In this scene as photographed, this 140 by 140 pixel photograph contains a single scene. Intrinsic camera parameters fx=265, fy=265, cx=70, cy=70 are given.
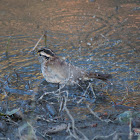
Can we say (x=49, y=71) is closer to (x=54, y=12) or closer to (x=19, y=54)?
(x=19, y=54)

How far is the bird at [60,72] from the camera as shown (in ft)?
19.2

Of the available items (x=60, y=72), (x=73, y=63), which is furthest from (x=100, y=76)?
(x=73, y=63)

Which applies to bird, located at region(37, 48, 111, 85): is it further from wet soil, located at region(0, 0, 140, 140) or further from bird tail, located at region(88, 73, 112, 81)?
wet soil, located at region(0, 0, 140, 140)

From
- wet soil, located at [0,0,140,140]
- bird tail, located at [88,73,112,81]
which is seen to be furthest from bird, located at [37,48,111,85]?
wet soil, located at [0,0,140,140]

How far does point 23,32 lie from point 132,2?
4.89 meters

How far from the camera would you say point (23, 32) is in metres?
8.66

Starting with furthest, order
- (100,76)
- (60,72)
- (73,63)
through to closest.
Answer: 1. (73,63)
2. (100,76)
3. (60,72)

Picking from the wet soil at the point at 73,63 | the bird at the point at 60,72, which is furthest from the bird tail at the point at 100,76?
the wet soil at the point at 73,63

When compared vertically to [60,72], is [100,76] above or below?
below

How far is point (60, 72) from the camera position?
19.1 feet

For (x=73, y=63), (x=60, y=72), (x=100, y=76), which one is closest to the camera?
(x=60, y=72)

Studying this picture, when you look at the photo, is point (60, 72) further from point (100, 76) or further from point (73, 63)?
point (73, 63)

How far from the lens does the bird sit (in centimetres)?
584

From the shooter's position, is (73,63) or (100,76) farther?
(73,63)
